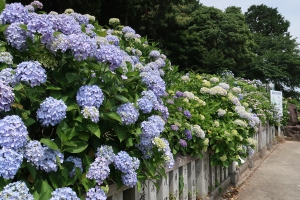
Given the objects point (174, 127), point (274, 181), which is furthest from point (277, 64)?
point (174, 127)

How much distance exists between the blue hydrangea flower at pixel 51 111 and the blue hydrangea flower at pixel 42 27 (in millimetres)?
354

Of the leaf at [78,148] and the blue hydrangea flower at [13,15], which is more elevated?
the blue hydrangea flower at [13,15]

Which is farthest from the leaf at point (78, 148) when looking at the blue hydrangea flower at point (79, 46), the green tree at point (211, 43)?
the green tree at point (211, 43)

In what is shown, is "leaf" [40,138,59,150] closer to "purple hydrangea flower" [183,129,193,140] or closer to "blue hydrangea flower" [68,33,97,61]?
"blue hydrangea flower" [68,33,97,61]

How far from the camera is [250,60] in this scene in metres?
19.0

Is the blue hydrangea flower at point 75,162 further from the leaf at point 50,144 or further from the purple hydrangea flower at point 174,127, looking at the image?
the purple hydrangea flower at point 174,127

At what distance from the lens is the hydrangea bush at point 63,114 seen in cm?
141

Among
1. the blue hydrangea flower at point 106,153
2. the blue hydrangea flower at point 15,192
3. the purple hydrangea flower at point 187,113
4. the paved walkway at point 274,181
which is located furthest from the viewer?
the paved walkway at point 274,181

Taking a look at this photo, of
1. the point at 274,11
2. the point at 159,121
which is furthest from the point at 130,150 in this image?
the point at 274,11

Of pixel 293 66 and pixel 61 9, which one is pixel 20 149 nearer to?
pixel 61 9

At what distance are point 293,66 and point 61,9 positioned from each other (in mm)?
17077

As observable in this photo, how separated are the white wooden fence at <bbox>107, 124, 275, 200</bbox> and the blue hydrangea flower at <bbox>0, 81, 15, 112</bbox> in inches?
35.7

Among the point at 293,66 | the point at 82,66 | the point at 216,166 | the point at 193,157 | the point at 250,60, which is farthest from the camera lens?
the point at 293,66

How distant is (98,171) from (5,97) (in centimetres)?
57
